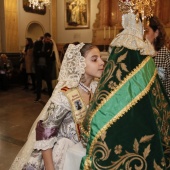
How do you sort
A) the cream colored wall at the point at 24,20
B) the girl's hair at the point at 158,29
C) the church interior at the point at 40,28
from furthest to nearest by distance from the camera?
1. the cream colored wall at the point at 24,20
2. the church interior at the point at 40,28
3. the girl's hair at the point at 158,29

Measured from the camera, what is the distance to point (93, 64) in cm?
161

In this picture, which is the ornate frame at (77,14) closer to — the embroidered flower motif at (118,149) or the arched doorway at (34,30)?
the arched doorway at (34,30)

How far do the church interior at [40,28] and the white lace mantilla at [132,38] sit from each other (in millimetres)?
4674

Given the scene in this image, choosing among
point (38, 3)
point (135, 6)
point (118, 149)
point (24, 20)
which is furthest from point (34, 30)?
point (118, 149)

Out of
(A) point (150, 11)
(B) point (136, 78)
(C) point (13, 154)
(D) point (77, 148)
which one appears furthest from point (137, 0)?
(C) point (13, 154)

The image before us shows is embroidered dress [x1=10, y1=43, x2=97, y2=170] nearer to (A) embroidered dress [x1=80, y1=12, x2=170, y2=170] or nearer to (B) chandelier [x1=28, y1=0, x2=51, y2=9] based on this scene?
(A) embroidered dress [x1=80, y1=12, x2=170, y2=170]

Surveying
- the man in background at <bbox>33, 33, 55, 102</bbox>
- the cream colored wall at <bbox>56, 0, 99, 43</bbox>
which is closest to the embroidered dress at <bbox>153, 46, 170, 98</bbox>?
the man in background at <bbox>33, 33, 55, 102</bbox>

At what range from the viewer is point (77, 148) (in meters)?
1.28

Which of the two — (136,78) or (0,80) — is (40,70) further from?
(136,78)

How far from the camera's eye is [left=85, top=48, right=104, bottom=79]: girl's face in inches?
62.5

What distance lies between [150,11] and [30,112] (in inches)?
197

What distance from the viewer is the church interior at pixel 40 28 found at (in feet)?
23.0

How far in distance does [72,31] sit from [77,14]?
31.4 inches

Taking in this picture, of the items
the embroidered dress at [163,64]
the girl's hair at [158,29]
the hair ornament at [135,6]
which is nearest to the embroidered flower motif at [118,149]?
the hair ornament at [135,6]
